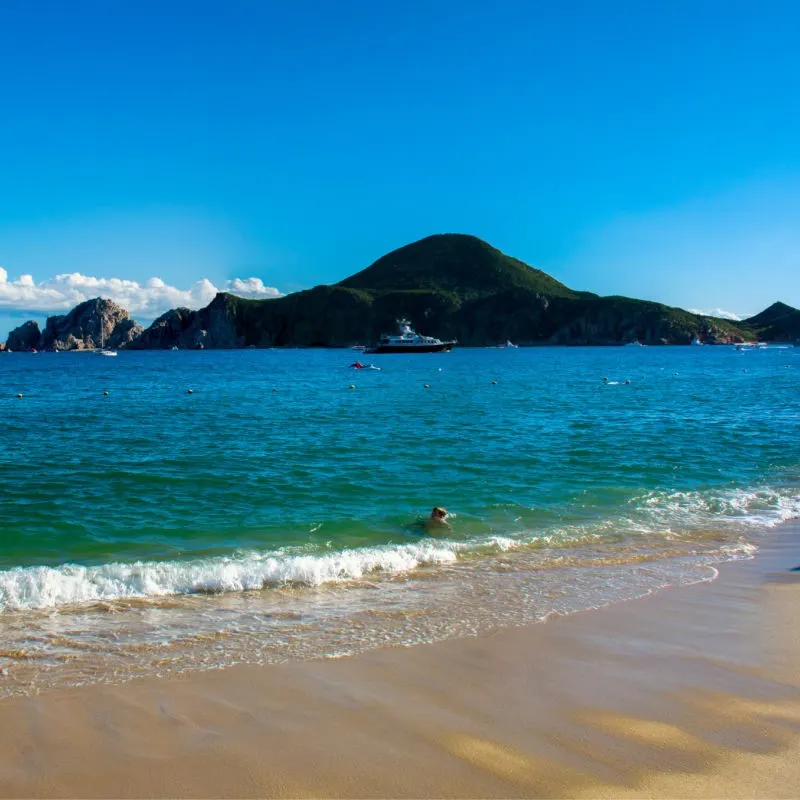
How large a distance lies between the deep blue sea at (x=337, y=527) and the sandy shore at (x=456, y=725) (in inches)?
31.3

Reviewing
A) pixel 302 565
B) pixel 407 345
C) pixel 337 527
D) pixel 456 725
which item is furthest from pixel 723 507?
pixel 407 345

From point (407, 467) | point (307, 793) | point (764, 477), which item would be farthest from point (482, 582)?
point (764, 477)

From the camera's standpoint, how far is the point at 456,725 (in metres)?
5.84

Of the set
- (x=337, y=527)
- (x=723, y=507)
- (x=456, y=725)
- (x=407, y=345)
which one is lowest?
(x=337, y=527)

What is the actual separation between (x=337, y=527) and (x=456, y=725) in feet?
27.8

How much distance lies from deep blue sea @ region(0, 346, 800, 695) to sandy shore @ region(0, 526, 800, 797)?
796 mm

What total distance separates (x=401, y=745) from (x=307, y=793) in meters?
0.91

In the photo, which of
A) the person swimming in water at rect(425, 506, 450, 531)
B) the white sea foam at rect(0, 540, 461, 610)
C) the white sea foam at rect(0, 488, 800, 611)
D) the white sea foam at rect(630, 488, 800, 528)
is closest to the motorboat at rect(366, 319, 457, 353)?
the white sea foam at rect(630, 488, 800, 528)

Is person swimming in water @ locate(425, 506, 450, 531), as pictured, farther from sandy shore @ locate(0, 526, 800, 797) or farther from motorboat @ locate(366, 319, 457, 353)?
motorboat @ locate(366, 319, 457, 353)

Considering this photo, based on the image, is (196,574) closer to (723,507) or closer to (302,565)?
(302,565)

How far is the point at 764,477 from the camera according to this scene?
1953 centimetres

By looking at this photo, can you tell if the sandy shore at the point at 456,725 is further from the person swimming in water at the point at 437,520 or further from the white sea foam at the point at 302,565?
the person swimming in water at the point at 437,520

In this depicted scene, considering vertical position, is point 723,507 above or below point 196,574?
above

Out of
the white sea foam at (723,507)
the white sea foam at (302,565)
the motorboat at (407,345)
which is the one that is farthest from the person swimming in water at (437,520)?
the motorboat at (407,345)
